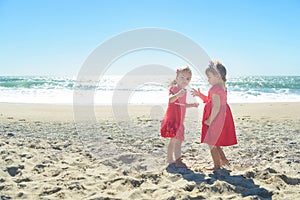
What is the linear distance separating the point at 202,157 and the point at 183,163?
686 millimetres

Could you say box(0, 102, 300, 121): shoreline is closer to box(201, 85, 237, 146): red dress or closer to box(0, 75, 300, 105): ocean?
box(0, 75, 300, 105): ocean

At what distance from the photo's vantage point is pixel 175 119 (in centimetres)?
429

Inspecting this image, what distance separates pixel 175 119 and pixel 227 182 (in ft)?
3.94

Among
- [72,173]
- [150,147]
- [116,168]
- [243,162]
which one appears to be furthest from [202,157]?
[72,173]

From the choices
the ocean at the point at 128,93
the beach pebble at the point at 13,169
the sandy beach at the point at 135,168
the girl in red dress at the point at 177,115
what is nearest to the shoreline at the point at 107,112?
the ocean at the point at 128,93

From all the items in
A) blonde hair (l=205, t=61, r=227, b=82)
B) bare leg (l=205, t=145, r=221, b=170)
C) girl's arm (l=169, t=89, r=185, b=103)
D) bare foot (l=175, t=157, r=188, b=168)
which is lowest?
bare foot (l=175, t=157, r=188, b=168)

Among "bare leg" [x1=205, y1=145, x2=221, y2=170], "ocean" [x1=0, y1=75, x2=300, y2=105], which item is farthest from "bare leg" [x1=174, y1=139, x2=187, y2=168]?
"ocean" [x1=0, y1=75, x2=300, y2=105]

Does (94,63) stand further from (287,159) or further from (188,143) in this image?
(287,159)

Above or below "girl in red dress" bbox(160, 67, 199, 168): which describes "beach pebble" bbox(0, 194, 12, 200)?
below

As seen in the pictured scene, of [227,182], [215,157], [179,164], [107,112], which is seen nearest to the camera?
[227,182]

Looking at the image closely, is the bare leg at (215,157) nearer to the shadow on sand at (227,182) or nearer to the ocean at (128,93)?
the shadow on sand at (227,182)

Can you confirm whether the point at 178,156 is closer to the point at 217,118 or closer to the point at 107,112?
the point at 217,118

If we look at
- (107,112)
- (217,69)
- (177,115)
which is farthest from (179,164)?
(107,112)

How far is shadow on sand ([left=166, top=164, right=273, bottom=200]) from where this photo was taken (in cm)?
317
